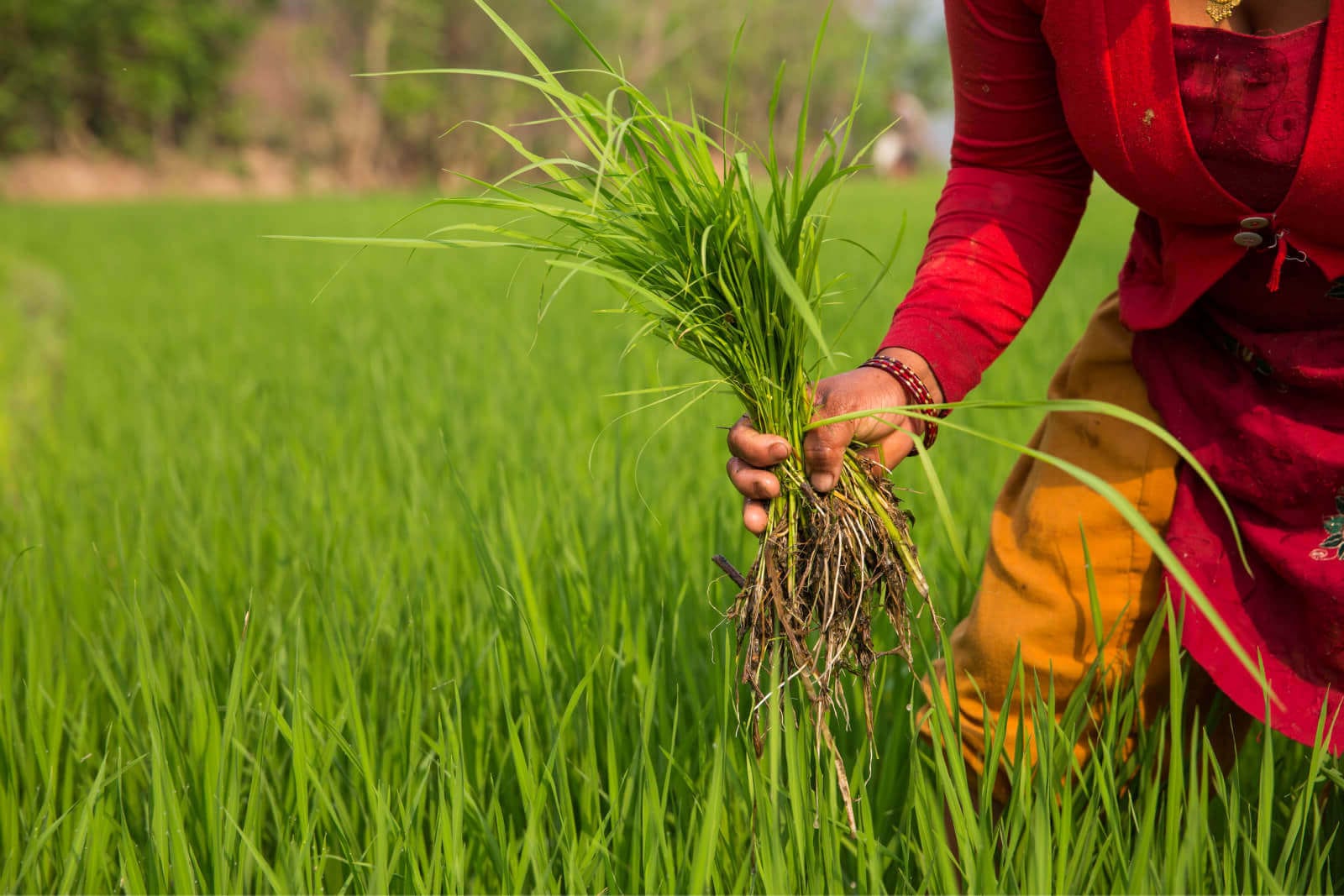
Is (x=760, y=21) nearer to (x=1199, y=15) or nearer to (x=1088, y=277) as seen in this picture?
(x=1088, y=277)

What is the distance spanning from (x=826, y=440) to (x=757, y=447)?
59 millimetres

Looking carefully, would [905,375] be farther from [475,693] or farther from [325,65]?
[325,65]

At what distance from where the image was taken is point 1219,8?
1012mm

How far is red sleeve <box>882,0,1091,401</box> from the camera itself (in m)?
1.12

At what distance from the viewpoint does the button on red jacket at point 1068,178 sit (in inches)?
39.7

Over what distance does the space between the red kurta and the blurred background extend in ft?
77.0

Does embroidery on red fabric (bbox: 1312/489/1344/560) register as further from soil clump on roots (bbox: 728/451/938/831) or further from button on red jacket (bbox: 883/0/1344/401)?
soil clump on roots (bbox: 728/451/938/831)

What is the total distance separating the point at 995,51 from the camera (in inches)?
44.8

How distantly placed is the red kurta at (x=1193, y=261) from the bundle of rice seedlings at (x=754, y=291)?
0.18m

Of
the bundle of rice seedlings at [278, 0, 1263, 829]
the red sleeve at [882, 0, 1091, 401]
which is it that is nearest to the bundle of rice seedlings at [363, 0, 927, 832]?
the bundle of rice seedlings at [278, 0, 1263, 829]

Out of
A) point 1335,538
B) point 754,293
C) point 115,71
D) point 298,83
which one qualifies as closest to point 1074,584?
point 1335,538

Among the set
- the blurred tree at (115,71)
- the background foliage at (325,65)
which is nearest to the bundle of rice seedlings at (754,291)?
the background foliage at (325,65)

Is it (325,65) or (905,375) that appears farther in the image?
(325,65)

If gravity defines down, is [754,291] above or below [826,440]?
above
